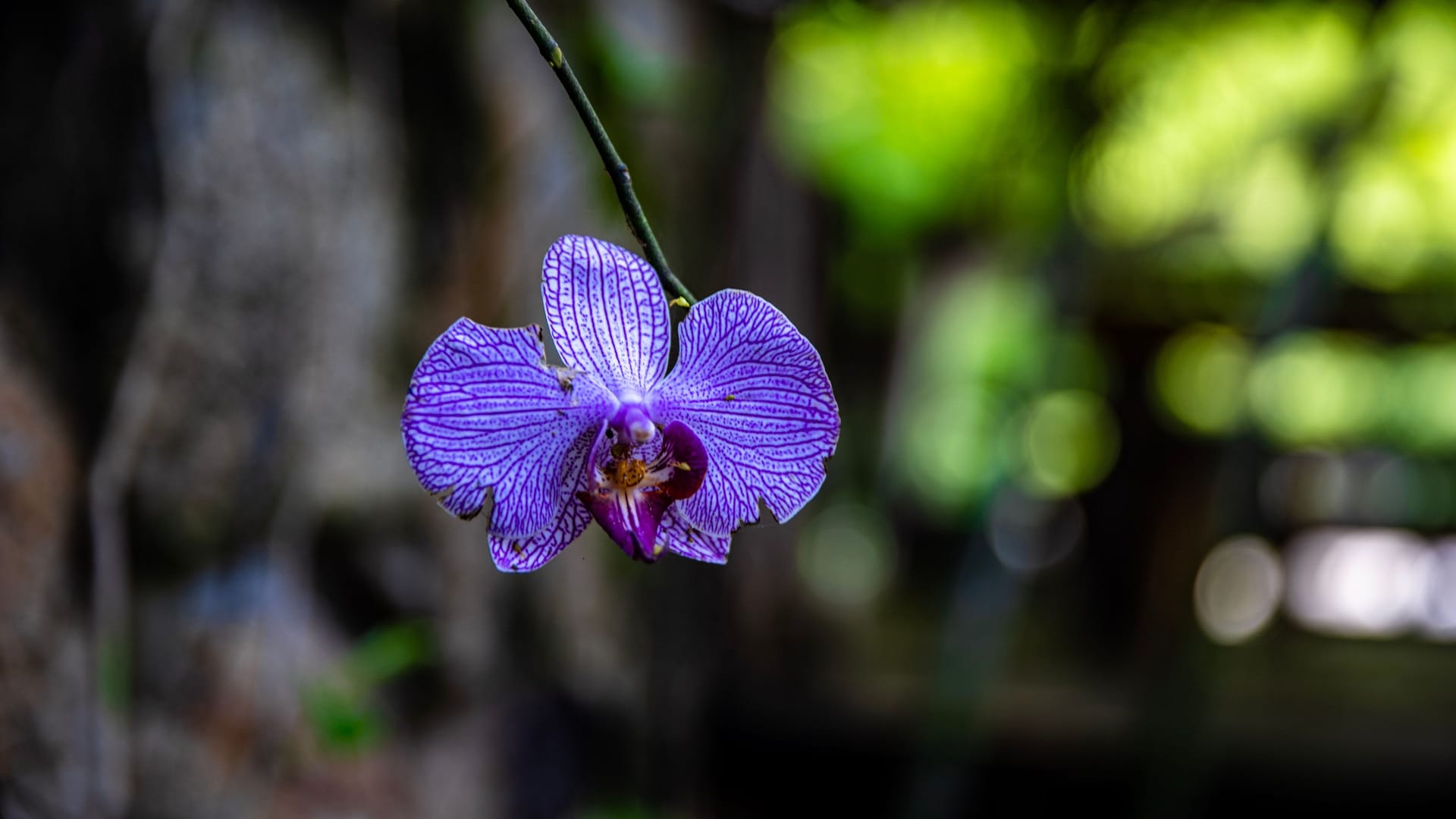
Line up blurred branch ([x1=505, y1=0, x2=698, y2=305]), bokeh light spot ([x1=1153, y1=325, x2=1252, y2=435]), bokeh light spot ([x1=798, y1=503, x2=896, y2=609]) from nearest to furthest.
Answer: blurred branch ([x1=505, y1=0, x2=698, y2=305])
bokeh light spot ([x1=1153, y1=325, x2=1252, y2=435])
bokeh light spot ([x1=798, y1=503, x2=896, y2=609])

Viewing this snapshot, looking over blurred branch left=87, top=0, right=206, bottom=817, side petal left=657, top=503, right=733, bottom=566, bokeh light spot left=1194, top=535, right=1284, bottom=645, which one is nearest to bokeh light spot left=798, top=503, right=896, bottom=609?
bokeh light spot left=1194, top=535, right=1284, bottom=645

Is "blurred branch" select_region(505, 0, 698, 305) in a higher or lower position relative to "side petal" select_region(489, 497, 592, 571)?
higher

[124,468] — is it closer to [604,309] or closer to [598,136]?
[604,309]

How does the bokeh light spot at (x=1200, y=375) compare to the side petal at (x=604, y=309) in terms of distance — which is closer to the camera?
the side petal at (x=604, y=309)

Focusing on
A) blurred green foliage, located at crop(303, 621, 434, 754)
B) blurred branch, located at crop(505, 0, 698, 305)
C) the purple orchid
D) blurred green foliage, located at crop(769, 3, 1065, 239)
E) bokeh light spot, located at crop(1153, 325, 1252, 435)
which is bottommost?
blurred green foliage, located at crop(303, 621, 434, 754)

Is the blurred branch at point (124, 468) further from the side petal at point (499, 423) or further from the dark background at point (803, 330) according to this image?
the side petal at point (499, 423)

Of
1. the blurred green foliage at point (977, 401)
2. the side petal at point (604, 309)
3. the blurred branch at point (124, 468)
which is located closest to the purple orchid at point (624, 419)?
the side petal at point (604, 309)

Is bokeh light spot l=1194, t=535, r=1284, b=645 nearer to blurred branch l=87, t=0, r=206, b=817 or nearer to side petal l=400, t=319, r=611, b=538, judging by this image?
blurred branch l=87, t=0, r=206, b=817

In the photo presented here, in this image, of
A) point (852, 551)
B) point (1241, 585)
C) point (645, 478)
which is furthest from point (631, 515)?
point (852, 551)
